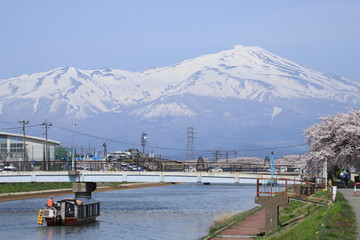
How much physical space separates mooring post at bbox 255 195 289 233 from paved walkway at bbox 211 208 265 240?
156 centimetres

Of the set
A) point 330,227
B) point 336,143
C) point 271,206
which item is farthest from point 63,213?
point 330,227

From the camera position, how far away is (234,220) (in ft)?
209

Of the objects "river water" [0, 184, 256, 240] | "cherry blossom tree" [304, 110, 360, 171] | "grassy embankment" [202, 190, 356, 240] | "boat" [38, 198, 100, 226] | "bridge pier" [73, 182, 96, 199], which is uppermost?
"cherry blossom tree" [304, 110, 360, 171]

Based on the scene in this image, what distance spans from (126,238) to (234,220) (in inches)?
375

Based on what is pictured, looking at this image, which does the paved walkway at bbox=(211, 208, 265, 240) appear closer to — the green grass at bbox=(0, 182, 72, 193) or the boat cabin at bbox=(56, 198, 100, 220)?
the boat cabin at bbox=(56, 198, 100, 220)

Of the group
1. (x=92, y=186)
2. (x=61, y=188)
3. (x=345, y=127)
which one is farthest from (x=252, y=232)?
(x=61, y=188)

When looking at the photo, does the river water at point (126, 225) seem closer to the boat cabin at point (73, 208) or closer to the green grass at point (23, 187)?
the boat cabin at point (73, 208)

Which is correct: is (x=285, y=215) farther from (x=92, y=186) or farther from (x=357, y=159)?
(x=92, y=186)

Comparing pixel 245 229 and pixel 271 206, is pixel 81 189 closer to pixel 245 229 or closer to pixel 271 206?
pixel 245 229

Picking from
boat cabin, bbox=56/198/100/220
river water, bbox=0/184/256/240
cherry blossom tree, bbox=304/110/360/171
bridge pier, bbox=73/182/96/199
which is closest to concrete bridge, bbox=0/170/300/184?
bridge pier, bbox=73/182/96/199

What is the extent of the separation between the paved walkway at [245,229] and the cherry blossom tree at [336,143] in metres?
19.2

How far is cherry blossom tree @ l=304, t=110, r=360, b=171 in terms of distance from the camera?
81.1 meters

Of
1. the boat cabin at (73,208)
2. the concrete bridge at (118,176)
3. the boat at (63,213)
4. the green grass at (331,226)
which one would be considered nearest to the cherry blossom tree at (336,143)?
the concrete bridge at (118,176)

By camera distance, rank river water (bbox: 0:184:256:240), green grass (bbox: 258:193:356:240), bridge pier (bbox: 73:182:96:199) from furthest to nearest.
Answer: bridge pier (bbox: 73:182:96:199), river water (bbox: 0:184:256:240), green grass (bbox: 258:193:356:240)
